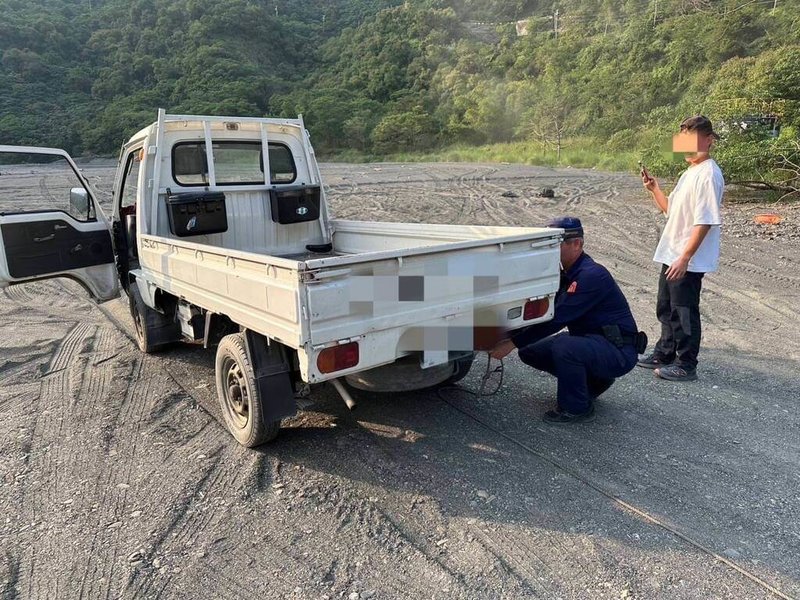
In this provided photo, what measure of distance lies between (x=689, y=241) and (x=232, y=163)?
4.11 metres

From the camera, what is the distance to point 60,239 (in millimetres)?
4895

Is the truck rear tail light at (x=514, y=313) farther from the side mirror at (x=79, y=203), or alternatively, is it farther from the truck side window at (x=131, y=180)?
the side mirror at (x=79, y=203)

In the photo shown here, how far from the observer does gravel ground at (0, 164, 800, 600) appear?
7.91ft

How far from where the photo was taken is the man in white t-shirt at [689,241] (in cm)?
409

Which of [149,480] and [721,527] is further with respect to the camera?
[149,480]

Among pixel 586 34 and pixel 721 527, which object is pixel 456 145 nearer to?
pixel 586 34

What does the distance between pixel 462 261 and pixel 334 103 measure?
6522cm

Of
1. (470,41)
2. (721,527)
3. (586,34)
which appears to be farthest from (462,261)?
(470,41)

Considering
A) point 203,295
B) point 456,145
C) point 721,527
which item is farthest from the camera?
point 456,145

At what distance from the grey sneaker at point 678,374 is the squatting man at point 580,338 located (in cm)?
75

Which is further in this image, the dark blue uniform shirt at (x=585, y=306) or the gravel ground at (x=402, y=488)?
the dark blue uniform shirt at (x=585, y=306)

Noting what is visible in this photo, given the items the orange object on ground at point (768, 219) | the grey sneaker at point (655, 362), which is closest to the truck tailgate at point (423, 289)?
the grey sneaker at point (655, 362)

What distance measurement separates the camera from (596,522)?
2715 mm

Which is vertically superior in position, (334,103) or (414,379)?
(334,103)
